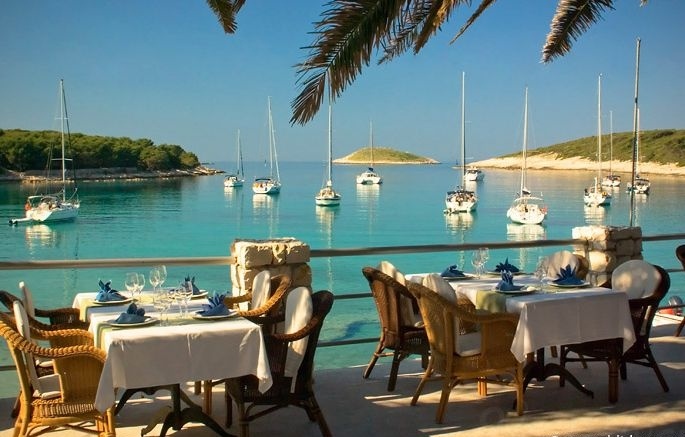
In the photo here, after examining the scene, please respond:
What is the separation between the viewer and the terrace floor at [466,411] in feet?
16.4

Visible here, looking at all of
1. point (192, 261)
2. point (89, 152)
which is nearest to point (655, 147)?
point (89, 152)

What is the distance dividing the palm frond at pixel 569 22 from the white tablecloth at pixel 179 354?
15.1 ft

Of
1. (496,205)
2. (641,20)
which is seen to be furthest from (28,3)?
(641,20)

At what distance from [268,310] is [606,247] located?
12.8ft

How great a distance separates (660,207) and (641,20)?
1258 inches

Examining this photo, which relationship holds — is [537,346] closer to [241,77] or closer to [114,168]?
[241,77]

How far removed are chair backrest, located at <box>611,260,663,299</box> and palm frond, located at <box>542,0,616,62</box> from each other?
2.42m

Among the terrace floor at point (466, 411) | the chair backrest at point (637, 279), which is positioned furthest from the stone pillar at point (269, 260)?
the chair backrest at point (637, 279)

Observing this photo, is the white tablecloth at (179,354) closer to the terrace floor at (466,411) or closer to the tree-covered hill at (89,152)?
the terrace floor at (466,411)

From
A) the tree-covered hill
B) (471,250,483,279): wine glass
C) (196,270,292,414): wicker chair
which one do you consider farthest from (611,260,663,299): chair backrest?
the tree-covered hill

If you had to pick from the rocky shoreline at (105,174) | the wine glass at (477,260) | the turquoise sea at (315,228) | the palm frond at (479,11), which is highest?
the rocky shoreline at (105,174)

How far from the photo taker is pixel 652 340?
25.2 feet

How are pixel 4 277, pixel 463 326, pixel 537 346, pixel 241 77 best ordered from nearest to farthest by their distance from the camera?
pixel 537 346 → pixel 463 326 → pixel 4 277 → pixel 241 77

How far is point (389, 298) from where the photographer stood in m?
5.85
